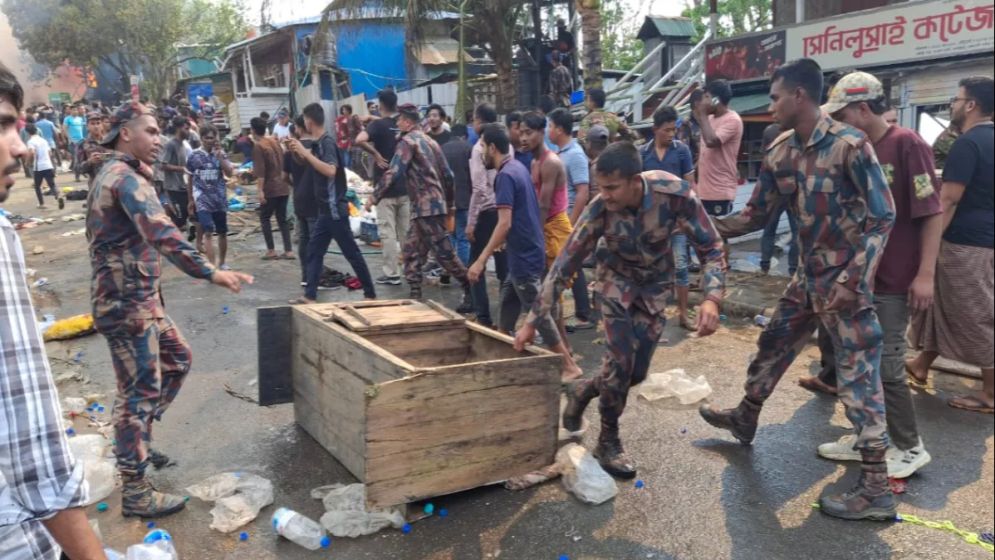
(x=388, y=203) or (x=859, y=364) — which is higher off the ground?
(x=388, y=203)

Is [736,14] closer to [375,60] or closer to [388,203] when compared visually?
[375,60]

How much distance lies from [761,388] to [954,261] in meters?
1.22

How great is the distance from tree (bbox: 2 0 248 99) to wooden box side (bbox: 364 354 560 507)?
3444 cm

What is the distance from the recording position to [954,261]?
381 cm

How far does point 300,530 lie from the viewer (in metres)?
3.28

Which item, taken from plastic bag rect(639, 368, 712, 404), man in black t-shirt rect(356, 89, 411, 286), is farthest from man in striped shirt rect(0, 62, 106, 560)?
man in black t-shirt rect(356, 89, 411, 286)

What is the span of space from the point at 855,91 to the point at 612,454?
2227 mm

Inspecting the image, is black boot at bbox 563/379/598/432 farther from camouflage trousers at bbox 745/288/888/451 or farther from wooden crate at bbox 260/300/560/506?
camouflage trousers at bbox 745/288/888/451

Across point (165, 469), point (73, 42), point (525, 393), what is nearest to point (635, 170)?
point (525, 393)

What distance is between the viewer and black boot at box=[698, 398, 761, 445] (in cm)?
396

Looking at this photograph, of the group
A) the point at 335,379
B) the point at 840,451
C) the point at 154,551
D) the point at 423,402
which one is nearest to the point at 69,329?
the point at 335,379

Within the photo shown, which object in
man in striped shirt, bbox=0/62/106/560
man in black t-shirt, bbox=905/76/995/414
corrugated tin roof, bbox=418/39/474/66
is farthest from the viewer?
corrugated tin roof, bbox=418/39/474/66

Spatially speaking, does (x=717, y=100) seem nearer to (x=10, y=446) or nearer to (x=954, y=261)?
(x=954, y=261)

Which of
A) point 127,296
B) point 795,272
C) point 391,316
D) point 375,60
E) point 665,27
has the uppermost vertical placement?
point 375,60
